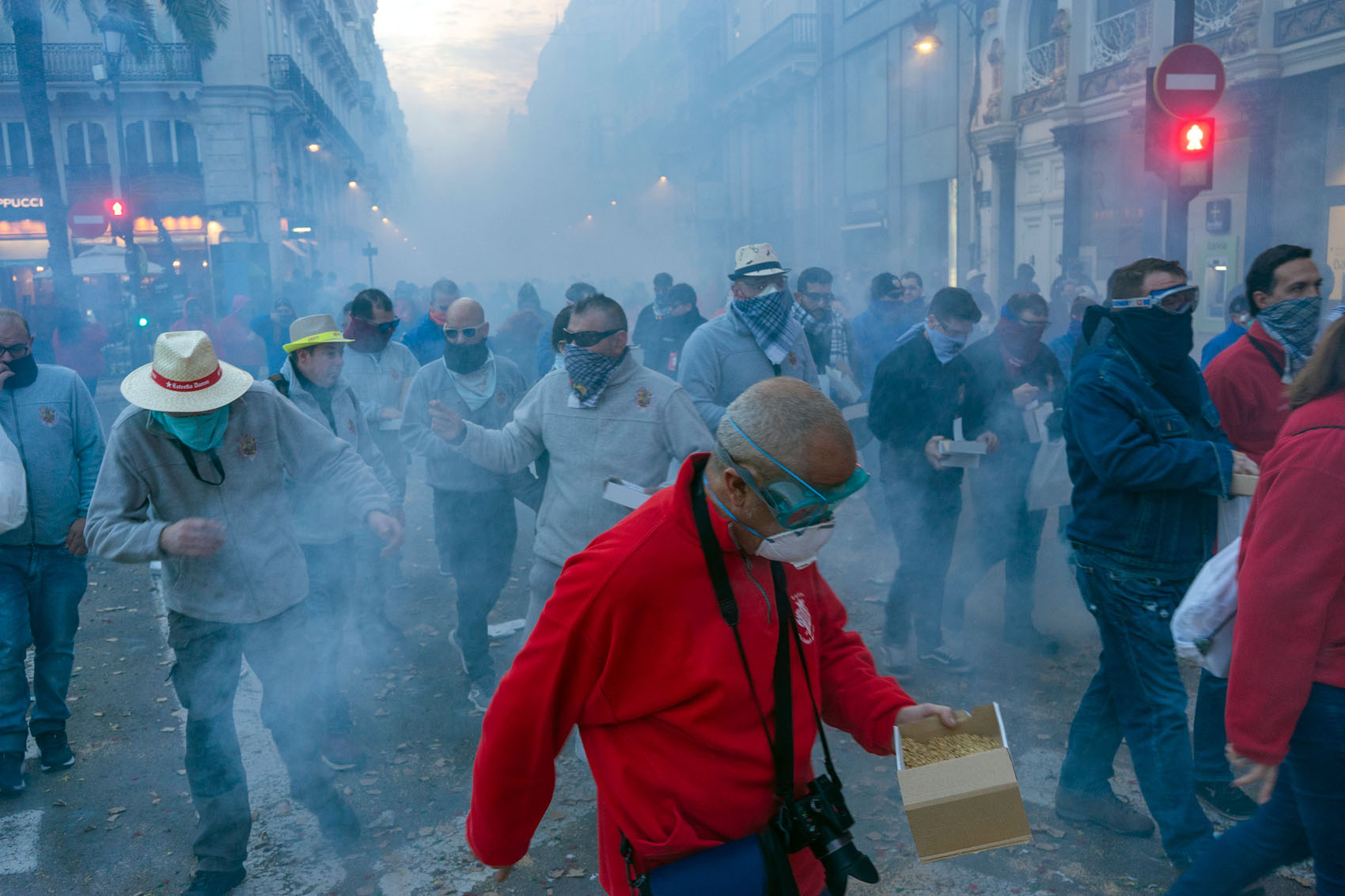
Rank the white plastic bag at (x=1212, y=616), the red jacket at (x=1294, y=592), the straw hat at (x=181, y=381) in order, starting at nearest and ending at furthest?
the red jacket at (x=1294, y=592) → the white plastic bag at (x=1212, y=616) → the straw hat at (x=181, y=381)

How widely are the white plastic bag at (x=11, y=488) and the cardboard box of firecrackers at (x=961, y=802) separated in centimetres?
370

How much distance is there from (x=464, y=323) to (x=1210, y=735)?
3.86 meters

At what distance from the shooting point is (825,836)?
189cm

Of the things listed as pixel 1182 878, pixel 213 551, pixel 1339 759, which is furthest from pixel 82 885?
pixel 1339 759

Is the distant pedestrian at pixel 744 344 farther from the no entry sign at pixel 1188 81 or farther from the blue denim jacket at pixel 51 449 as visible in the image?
the no entry sign at pixel 1188 81

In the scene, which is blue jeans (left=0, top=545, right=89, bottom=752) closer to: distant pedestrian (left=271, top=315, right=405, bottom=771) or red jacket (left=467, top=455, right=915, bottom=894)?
distant pedestrian (left=271, top=315, right=405, bottom=771)

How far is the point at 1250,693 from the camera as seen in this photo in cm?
232

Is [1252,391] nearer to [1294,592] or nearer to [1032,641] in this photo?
[1294,592]

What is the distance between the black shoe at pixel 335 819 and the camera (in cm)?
373

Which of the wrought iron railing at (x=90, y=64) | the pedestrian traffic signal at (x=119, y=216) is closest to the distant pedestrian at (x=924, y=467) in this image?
the pedestrian traffic signal at (x=119, y=216)

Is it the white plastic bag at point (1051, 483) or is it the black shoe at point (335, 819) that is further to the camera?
the white plastic bag at point (1051, 483)

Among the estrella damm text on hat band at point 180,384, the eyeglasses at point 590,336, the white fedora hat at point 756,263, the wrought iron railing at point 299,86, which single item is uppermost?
the wrought iron railing at point 299,86

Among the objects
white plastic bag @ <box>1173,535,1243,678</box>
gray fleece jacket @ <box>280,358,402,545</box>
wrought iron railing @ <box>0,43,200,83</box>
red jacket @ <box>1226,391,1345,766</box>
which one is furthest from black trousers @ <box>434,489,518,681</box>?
wrought iron railing @ <box>0,43,200,83</box>

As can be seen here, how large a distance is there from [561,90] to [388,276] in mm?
45234
